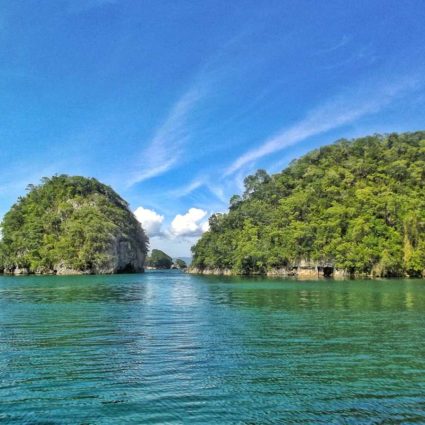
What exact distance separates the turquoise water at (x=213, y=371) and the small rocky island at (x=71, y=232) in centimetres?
12376

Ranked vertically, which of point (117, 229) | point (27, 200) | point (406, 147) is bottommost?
point (117, 229)

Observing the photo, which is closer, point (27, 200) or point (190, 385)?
point (190, 385)

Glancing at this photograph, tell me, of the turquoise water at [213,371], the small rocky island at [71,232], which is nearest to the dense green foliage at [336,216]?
the small rocky island at [71,232]

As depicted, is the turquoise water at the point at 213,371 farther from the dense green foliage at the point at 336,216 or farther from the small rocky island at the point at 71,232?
the small rocky island at the point at 71,232

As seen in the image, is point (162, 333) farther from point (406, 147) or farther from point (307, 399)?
point (406, 147)

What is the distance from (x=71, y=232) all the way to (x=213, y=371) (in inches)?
5729

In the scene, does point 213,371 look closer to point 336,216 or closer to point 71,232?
point 336,216

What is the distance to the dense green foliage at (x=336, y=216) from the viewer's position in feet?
331

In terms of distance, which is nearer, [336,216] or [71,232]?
[336,216]

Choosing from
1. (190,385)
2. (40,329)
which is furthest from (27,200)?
(190,385)

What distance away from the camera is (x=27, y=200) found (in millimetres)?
178000

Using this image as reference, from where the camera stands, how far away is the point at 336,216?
4459 inches

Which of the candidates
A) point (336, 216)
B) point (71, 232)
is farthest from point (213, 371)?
point (71, 232)

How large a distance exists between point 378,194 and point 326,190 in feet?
49.9
